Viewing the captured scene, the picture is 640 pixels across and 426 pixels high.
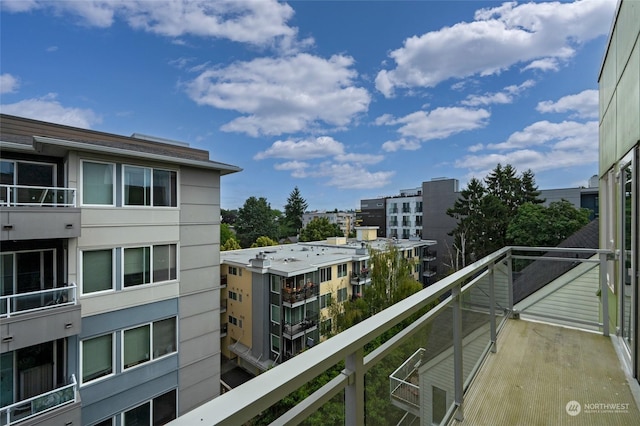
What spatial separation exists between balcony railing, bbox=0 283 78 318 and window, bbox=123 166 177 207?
6.48 feet

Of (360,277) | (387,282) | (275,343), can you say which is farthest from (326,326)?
(360,277)

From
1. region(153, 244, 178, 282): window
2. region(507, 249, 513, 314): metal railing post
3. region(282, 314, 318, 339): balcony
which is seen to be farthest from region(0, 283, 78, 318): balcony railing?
region(282, 314, 318, 339): balcony

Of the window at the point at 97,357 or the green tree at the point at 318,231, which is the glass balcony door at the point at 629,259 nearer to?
the window at the point at 97,357

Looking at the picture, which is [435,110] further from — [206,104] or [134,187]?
[134,187]

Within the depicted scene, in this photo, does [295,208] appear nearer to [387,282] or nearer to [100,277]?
[387,282]

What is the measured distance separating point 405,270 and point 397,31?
10395 mm

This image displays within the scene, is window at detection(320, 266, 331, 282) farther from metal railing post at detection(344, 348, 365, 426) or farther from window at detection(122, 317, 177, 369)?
metal railing post at detection(344, 348, 365, 426)

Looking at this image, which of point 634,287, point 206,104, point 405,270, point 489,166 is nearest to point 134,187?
point 634,287

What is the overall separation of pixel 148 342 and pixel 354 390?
24.2 feet

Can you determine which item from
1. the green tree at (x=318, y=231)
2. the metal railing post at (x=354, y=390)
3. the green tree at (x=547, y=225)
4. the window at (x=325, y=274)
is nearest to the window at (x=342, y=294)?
the window at (x=325, y=274)

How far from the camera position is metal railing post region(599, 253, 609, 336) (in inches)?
135

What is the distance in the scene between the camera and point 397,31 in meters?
11.4

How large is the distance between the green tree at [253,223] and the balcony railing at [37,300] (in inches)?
1301

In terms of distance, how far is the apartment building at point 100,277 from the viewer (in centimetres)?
521
